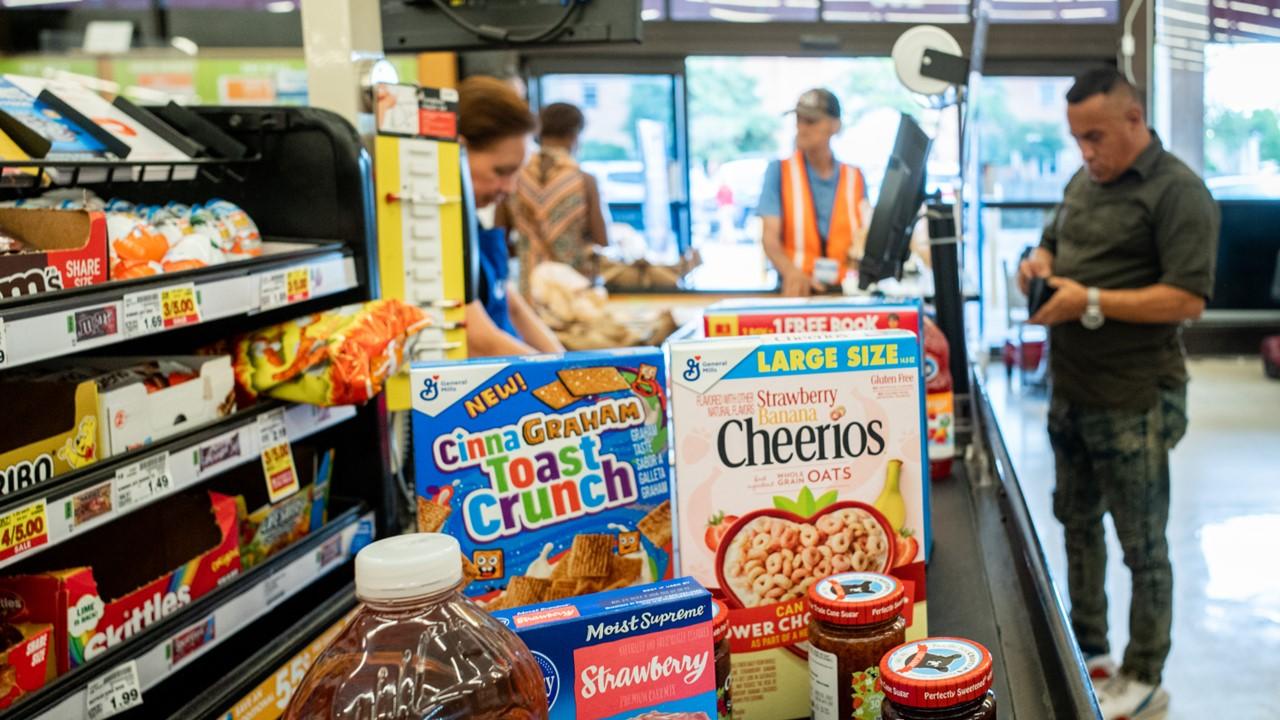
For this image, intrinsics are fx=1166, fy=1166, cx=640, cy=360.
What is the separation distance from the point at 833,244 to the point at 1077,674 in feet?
12.0

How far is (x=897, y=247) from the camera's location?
2396mm

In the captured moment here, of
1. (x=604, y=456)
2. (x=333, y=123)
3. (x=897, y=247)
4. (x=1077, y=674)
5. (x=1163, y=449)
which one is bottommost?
(x=1163, y=449)

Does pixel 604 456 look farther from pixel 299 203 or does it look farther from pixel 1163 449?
pixel 1163 449

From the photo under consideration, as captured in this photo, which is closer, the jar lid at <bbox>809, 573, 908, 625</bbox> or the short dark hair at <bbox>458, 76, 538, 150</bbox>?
the jar lid at <bbox>809, 573, 908, 625</bbox>

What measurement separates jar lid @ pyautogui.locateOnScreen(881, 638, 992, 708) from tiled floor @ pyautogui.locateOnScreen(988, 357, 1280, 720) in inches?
119

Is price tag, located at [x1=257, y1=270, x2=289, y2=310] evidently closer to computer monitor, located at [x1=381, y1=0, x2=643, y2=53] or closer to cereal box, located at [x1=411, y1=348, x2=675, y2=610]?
cereal box, located at [x1=411, y1=348, x2=675, y2=610]

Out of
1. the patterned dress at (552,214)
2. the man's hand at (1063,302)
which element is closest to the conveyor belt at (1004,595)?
the man's hand at (1063,302)

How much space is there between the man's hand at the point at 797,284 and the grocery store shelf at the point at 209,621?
2.04 m

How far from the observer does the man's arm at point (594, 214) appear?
526 centimetres

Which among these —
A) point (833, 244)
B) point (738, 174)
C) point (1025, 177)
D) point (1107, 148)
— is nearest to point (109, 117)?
point (1107, 148)

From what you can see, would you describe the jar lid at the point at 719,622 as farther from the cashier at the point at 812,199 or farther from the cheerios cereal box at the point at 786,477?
the cashier at the point at 812,199

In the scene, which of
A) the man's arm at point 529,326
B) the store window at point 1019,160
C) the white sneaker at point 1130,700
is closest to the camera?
the man's arm at point 529,326

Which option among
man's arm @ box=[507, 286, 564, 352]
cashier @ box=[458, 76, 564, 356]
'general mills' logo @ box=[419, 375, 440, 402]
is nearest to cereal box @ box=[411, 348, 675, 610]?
'general mills' logo @ box=[419, 375, 440, 402]

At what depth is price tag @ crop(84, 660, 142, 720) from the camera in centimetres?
125
